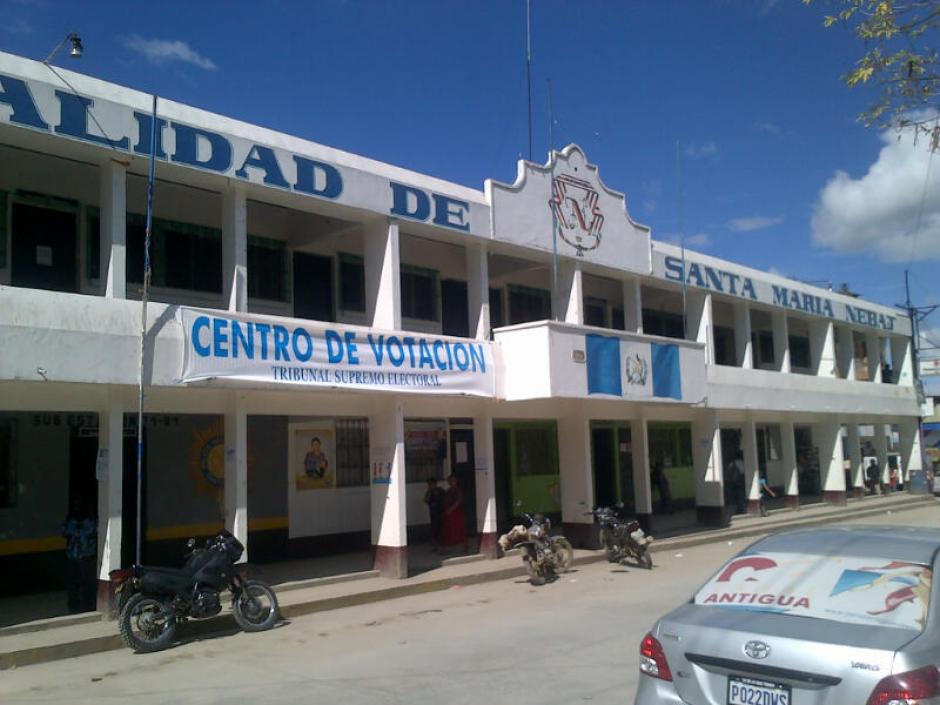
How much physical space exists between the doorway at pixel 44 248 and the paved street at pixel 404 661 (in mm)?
6587

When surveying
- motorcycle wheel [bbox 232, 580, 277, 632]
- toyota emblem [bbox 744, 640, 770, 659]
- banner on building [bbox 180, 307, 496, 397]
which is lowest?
motorcycle wheel [bbox 232, 580, 277, 632]

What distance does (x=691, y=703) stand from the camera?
14.9 ft

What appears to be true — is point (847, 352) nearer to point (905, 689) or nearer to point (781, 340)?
point (781, 340)

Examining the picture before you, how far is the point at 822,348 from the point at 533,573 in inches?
757

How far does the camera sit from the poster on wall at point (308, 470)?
54.9ft

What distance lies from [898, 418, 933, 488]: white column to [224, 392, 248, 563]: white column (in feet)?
102

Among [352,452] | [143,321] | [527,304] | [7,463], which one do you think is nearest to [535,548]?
[352,452]

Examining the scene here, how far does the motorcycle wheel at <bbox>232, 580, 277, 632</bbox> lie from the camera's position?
11.0 meters

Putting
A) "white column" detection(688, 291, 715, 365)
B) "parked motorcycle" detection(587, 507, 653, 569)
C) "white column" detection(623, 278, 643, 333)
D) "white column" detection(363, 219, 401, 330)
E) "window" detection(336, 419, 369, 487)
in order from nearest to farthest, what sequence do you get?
1. "white column" detection(363, 219, 401, 330)
2. "parked motorcycle" detection(587, 507, 653, 569)
3. "window" detection(336, 419, 369, 487)
4. "white column" detection(623, 278, 643, 333)
5. "white column" detection(688, 291, 715, 365)

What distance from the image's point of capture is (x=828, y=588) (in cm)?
491

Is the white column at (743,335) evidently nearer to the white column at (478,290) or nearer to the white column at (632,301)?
the white column at (632,301)

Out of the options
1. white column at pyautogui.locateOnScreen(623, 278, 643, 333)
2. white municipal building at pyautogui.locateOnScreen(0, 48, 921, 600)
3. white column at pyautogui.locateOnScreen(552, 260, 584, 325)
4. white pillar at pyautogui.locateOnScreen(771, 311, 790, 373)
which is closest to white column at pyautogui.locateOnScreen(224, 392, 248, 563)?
white municipal building at pyautogui.locateOnScreen(0, 48, 921, 600)

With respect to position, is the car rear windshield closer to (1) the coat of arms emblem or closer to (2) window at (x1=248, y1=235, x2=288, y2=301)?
(2) window at (x1=248, y1=235, x2=288, y2=301)

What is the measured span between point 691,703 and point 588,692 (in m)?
3.19
